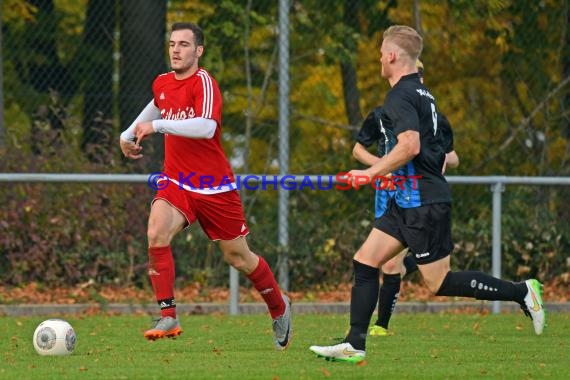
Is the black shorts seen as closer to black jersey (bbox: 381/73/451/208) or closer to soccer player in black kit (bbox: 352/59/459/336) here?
black jersey (bbox: 381/73/451/208)

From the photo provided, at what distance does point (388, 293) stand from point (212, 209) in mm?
1921

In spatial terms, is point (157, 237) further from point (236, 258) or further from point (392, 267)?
point (392, 267)

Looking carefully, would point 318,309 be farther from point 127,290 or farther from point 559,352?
point 559,352

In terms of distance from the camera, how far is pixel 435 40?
1584cm

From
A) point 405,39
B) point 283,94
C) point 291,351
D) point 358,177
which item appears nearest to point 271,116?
Answer: point 283,94

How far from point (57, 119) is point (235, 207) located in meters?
5.63

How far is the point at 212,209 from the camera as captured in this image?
9.24 m

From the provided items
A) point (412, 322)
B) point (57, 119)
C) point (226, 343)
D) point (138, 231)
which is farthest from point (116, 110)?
point (226, 343)

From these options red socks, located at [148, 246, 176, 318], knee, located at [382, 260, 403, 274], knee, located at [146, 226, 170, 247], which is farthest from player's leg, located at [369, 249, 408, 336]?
knee, located at [146, 226, 170, 247]

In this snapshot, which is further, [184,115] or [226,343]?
[226,343]

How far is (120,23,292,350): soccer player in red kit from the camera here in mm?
9102

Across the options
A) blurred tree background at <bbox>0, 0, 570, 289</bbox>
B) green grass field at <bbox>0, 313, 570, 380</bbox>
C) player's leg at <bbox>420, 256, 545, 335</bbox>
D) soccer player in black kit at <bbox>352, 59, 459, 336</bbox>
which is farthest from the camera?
blurred tree background at <bbox>0, 0, 570, 289</bbox>

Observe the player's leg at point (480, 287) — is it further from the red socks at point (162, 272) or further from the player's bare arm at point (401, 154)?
the red socks at point (162, 272)

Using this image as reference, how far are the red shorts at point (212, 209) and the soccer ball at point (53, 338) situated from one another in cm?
111
